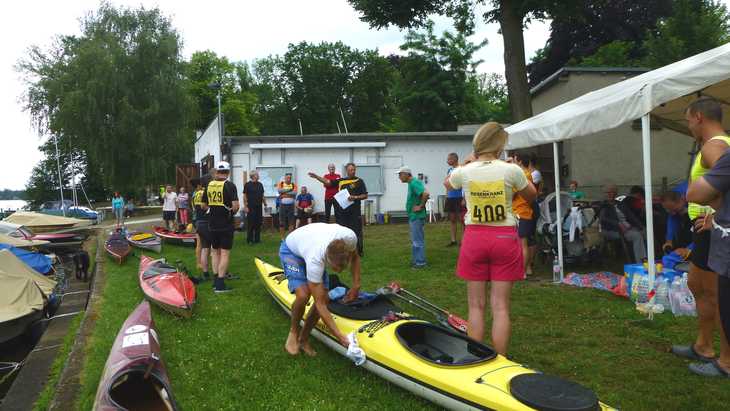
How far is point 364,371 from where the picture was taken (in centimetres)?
392

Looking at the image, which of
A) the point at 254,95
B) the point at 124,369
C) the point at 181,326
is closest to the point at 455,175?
the point at 124,369

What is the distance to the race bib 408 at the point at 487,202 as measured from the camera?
3.36m

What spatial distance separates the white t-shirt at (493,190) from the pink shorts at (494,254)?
7 centimetres

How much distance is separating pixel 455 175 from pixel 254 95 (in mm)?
51904

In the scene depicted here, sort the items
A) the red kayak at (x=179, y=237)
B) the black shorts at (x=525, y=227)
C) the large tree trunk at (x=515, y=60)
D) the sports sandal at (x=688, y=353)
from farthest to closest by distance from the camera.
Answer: the large tree trunk at (x=515, y=60) → the red kayak at (x=179, y=237) → the black shorts at (x=525, y=227) → the sports sandal at (x=688, y=353)

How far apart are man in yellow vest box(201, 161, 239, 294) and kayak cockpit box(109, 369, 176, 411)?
3.21 meters

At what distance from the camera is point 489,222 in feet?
11.1

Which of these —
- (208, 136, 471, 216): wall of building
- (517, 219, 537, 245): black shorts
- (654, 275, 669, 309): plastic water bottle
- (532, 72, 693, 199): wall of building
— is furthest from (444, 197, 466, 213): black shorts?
(208, 136, 471, 216): wall of building

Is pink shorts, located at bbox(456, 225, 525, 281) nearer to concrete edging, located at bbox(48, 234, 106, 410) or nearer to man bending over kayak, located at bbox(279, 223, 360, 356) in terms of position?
man bending over kayak, located at bbox(279, 223, 360, 356)

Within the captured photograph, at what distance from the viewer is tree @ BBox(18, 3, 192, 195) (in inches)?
1006

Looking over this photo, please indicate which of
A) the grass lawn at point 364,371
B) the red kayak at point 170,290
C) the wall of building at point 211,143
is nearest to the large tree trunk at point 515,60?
the grass lawn at point 364,371

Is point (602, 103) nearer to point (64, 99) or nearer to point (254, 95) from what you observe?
point (64, 99)

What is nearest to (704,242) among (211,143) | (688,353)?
(688,353)

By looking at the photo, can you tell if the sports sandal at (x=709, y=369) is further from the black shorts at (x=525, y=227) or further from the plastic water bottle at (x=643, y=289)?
the black shorts at (x=525, y=227)
